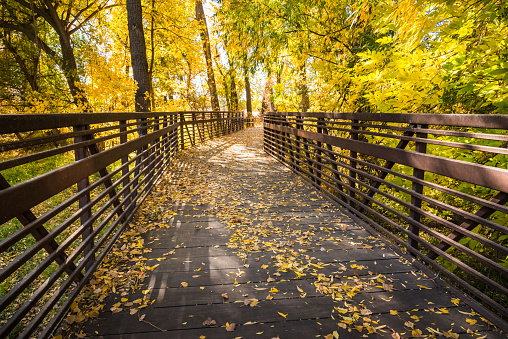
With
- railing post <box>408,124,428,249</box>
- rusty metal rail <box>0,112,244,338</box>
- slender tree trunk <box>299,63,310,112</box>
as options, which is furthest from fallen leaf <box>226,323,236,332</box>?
slender tree trunk <box>299,63,310,112</box>

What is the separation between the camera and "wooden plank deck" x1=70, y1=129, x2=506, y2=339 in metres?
2.40

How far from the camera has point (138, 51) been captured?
31.5 ft

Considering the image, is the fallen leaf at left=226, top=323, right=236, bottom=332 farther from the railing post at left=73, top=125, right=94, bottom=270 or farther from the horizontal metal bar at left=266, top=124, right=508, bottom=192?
the horizontal metal bar at left=266, top=124, right=508, bottom=192

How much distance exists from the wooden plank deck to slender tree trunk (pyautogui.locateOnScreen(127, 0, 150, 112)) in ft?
19.2

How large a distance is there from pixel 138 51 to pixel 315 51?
5489 mm

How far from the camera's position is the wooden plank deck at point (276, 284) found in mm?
2402

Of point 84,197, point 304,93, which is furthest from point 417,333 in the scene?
point 304,93

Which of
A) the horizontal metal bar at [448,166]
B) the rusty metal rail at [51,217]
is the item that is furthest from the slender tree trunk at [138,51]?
the horizontal metal bar at [448,166]

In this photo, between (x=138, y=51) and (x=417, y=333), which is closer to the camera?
(x=417, y=333)

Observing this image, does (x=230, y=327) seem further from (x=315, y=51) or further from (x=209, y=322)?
(x=315, y=51)

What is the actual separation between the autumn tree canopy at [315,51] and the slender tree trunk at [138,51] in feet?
1.45

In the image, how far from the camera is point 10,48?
12812 millimetres

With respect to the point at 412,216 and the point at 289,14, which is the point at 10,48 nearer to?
the point at 289,14

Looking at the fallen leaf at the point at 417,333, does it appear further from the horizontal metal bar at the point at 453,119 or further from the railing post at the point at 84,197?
the railing post at the point at 84,197
